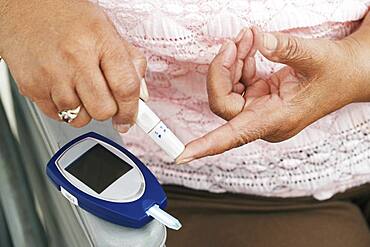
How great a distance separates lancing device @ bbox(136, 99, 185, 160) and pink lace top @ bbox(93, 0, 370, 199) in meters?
0.15

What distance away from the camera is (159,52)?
3.04 ft

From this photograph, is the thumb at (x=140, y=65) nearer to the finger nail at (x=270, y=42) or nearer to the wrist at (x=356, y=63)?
the finger nail at (x=270, y=42)

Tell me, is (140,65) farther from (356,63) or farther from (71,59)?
(356,63)

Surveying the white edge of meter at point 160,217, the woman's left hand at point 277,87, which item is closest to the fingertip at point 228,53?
the woman's left hand at point 277,87

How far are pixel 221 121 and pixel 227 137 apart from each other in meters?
0.13

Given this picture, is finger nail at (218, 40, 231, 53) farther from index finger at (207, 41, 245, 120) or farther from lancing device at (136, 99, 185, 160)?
lancing device at (136, 99, 185, 160)

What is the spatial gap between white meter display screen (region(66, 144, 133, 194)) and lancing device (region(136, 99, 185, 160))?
1.9 inches

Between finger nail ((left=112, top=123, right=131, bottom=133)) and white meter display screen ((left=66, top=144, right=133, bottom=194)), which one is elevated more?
finger nail ((left=112, top=123, right=131, bottom=133))

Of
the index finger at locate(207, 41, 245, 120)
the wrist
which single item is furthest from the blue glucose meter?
the wrist

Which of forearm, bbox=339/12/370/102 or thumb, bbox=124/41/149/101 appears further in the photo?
forearm, bbox=339/12/370/102

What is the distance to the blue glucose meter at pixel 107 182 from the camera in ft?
2.29

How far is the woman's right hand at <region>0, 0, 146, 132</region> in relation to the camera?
720 mm

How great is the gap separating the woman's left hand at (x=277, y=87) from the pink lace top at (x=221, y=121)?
0.04 metres

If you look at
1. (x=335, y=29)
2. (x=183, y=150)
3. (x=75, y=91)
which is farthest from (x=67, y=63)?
(x=335, y=29)
